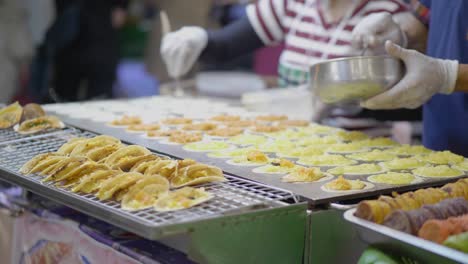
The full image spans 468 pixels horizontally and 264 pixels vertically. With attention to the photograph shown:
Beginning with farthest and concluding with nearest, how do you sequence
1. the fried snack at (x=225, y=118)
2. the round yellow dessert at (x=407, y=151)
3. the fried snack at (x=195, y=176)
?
1. the fried snack at (x=225, y=118)
2. the round yellow dessert at (x=407, y=151)
3. the fried snack at (x=195, y=176)

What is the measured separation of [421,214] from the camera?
165 cm

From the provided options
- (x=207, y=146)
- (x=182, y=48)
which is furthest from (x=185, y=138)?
(x=182, y=48)

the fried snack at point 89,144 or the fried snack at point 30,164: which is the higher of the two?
the fried snack at point 89,144

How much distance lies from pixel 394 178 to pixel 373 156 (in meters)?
0.35

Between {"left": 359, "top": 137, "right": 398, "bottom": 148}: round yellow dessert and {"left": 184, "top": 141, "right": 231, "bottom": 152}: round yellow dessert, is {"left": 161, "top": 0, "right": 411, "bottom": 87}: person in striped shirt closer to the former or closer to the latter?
{"left": 359, "top": 137, "right": 398, "bottom": 148}: round yellow dessert

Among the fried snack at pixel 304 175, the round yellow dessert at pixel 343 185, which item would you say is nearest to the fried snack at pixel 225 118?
the fried snack at pixel 304 175

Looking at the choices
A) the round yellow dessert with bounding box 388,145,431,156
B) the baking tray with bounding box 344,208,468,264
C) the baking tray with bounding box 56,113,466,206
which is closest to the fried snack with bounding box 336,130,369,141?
the round yellow dessert with bounding box 388,145,431,156

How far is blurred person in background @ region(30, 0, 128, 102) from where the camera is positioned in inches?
214

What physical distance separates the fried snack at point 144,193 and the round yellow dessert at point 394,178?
2.14 feet

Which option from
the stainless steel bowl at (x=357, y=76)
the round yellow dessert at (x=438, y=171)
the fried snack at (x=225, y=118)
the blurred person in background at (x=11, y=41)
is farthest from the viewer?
the blurred person in background at (x=11, y=41)

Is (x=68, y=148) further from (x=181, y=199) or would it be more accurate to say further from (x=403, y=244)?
(x=403, y=244)

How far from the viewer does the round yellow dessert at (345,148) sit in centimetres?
254

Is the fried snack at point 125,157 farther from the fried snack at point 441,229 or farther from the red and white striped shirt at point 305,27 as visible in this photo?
the red and white striped shirt at point 305,27

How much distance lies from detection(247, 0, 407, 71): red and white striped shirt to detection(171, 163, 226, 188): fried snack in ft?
4.28
